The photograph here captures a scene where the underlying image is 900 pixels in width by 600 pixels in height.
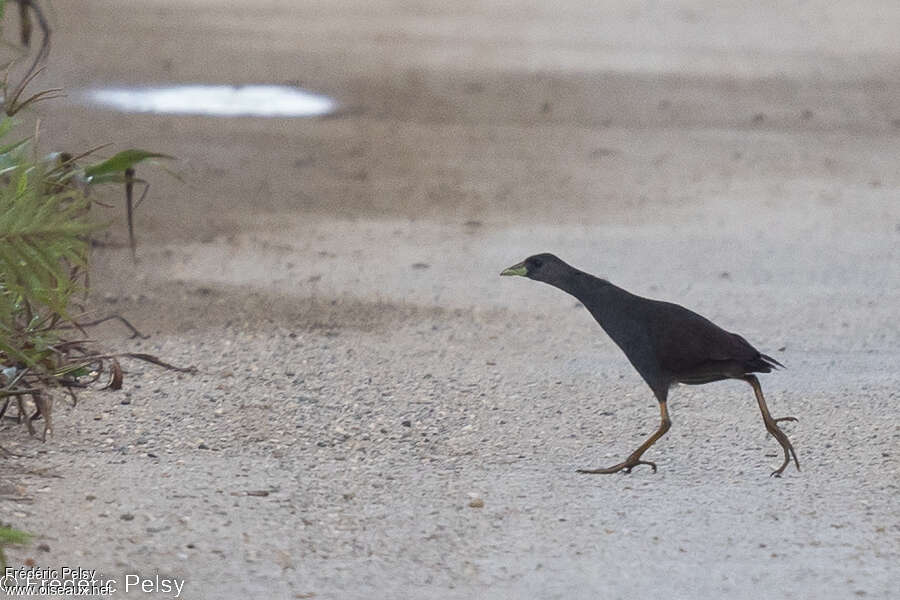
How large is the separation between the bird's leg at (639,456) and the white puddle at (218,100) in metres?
6.40

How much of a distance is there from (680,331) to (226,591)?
126 centimetres

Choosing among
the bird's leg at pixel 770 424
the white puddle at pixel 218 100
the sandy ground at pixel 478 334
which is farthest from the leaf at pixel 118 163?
the white puddle at pixel 218 100

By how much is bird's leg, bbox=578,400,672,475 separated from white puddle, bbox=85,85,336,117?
21.0 feet

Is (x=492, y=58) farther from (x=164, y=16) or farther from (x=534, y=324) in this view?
(x=534, y=324)

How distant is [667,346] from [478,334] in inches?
69.8

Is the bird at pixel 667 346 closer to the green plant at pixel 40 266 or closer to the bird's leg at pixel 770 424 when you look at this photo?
the bird's leg at pixel 770 424

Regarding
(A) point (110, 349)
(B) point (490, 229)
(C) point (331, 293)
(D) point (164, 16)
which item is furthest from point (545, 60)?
(A) point (110, 349)

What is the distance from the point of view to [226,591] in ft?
9.70

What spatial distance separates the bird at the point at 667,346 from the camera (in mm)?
3520

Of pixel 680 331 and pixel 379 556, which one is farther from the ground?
pixel 680 331

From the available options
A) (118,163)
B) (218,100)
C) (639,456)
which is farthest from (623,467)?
(218,100)

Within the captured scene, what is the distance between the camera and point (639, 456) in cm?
364

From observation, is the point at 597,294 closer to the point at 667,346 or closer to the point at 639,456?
the point at 667,346

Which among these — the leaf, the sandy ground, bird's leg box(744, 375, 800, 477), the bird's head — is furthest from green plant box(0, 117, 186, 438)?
bird's leg box(744, 375, 800, 477)
